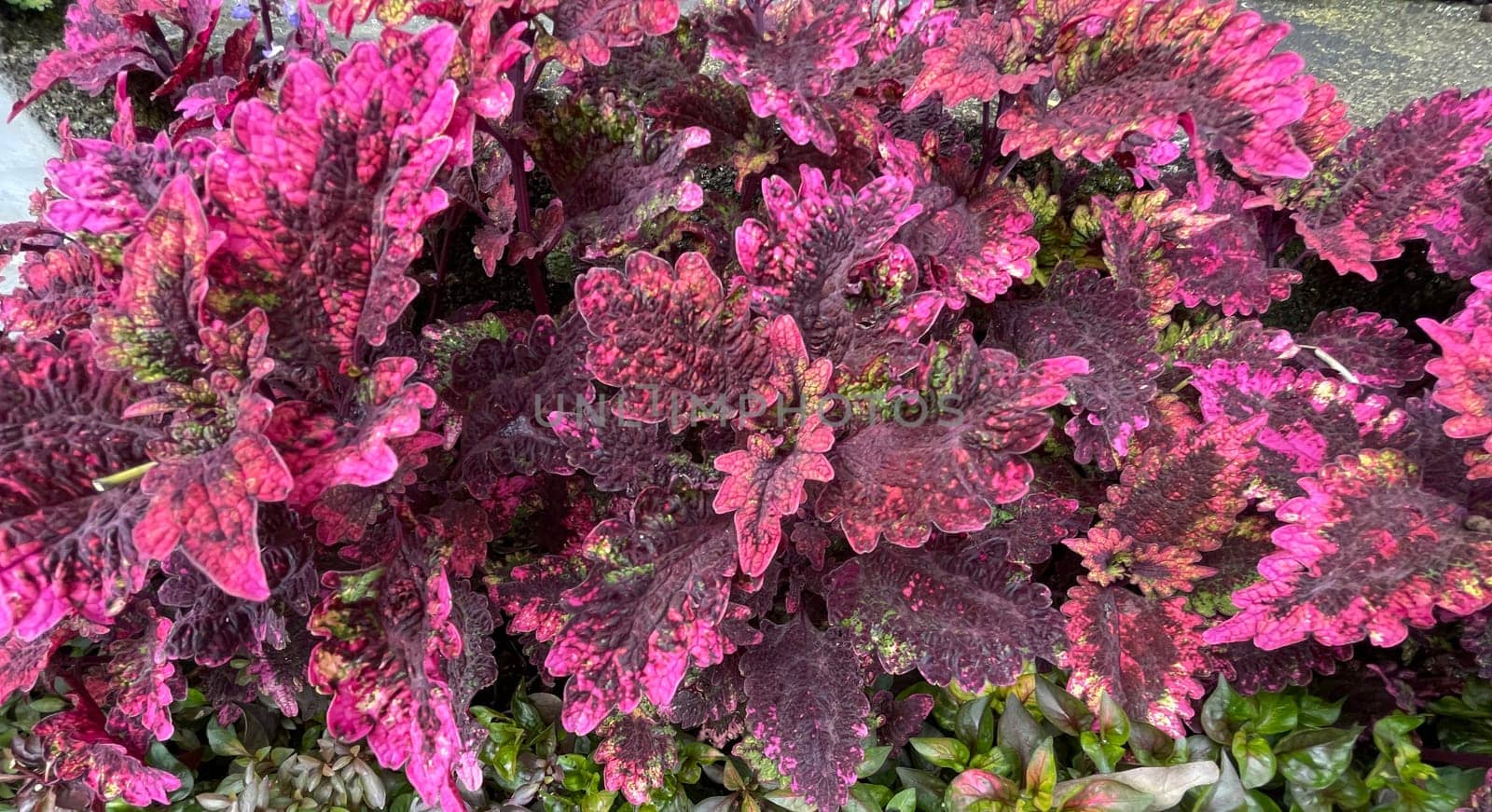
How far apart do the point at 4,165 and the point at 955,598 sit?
1.98 m

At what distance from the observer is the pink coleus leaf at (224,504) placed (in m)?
0.62

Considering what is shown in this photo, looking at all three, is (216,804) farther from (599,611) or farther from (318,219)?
(318,219)

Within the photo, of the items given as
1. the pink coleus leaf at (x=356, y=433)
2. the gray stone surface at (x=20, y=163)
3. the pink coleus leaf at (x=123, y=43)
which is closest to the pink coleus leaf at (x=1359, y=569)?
the pink coleus leaf at (x=356, y=433)

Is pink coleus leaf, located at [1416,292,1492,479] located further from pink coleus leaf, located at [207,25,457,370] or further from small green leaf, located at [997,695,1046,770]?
pink coleus leaf, located at [207,25,457,370]

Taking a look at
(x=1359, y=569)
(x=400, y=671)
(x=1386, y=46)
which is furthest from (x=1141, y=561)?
(x=1386, y=46)

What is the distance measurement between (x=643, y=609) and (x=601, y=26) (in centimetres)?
57

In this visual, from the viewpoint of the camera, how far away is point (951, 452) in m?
0.79

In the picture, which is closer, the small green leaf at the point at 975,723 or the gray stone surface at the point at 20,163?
the small green leaf at the point at 975,723

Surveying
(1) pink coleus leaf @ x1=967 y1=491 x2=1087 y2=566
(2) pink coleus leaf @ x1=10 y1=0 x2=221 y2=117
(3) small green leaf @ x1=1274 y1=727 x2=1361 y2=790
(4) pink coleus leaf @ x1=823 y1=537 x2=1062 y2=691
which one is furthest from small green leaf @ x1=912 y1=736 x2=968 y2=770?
(2) pink coleus leaf @ x1=10 y1=0 x2=221 y2=117

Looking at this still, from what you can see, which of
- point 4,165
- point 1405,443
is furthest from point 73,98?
point 1405,443

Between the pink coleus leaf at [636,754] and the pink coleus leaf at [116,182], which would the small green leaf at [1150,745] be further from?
the pink coleus leaf at [116,182]

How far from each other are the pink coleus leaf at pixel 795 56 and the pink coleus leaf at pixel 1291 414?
22.5 inches

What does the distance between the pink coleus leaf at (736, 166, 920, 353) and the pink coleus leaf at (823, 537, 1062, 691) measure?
0.99 feet

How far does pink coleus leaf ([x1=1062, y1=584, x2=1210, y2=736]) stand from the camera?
0.99m
